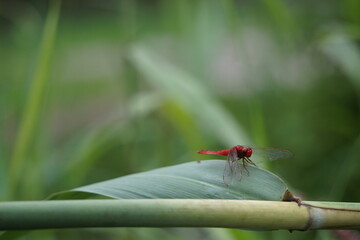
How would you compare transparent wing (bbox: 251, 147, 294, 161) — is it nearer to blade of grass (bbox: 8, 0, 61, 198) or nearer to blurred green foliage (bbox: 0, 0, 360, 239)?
blurred green foliage (bbox: 0, 0, 360, 239)

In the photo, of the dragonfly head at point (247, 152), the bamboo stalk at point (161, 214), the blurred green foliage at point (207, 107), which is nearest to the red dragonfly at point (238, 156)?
the dragonfly head at point (247, 152)

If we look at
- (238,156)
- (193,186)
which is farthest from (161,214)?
(238,156)

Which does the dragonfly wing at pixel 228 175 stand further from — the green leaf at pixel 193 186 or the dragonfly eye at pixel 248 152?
the dragonfly eye at pixel 248 152

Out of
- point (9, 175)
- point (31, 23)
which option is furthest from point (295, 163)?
point (31, 23)

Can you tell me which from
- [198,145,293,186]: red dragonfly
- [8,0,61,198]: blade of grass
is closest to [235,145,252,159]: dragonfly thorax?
[198,145,293,186]: red dragonfly

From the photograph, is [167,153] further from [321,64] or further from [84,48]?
[84,48]

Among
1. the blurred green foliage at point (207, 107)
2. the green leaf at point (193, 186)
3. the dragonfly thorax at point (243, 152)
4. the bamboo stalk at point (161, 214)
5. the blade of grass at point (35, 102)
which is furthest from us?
the blurred green foliage at point (207, 107)
